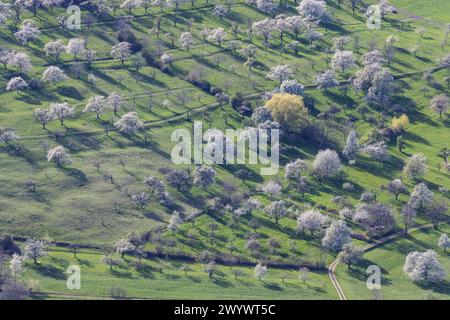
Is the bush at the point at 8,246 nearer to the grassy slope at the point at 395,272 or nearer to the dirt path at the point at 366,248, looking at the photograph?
the dirt path at the point at 366,248

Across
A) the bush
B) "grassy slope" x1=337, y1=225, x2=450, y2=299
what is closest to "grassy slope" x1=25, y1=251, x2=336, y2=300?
"grassy slope" x1=337, y1=225, x2=450, y2=299

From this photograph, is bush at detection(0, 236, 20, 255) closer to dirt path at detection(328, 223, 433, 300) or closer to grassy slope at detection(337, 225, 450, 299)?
dirt path at detection(328, 223, 433, 300)

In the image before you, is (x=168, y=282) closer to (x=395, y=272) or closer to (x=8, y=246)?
(x=8, y=246)

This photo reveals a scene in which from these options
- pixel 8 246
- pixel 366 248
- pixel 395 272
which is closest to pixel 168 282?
pixel 8 246

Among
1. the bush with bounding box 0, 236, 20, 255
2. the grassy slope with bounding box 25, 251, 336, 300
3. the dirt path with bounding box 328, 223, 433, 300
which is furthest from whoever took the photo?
the bush with bounding box 0, 236, 20, 255

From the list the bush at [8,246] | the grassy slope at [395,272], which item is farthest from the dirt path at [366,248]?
the bush at [8,246]

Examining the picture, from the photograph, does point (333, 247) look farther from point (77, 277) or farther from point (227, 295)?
point (77, 277)

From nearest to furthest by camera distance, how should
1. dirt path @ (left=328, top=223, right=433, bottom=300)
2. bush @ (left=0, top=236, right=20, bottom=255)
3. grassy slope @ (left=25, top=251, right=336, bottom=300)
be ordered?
grassy slope @ (left=25, top=251, right=336, bottom=300), dirt path @ (left=328, top=223, right=433, bottom=300), bush @ (left=0, top=236, right=20, bottom=255)

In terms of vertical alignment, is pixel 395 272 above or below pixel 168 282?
above
